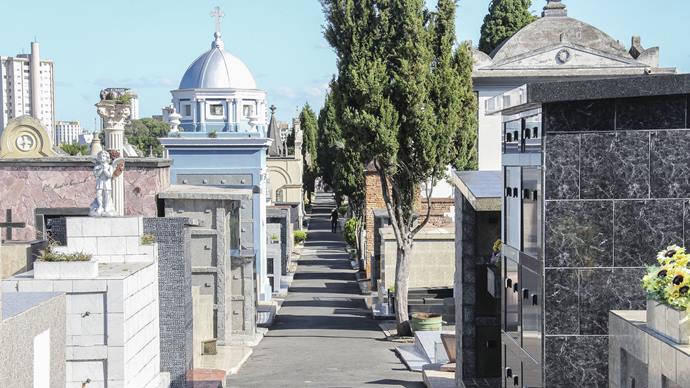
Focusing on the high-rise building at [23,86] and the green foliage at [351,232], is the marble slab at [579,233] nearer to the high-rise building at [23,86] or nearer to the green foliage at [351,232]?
the green foliage at [351,232]

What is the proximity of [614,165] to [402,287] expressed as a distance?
19070 millimetres

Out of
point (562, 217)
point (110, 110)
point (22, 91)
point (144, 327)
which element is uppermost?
point (22, 91)

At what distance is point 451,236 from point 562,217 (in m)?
22.6

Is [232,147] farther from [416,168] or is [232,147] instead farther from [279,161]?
[279,161]

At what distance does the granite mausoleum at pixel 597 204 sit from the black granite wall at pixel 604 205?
1 cm

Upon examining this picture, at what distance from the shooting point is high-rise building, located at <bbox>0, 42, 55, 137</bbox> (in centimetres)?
9169

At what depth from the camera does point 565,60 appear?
40781 millimetres

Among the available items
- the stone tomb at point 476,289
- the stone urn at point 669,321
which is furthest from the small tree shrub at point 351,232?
the stone urn at point 669,321

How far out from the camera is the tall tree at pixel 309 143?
9131 centimetres

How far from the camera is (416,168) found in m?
30.1

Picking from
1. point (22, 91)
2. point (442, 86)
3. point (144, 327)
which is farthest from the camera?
point (22, 91)

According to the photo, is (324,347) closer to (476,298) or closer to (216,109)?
(476,298)

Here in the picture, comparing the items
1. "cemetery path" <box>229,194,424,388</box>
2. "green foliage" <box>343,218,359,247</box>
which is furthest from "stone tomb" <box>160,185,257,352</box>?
"green foliage" <box>343,218,359,247</box>

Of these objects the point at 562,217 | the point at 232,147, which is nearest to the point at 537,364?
the point at 562,217
